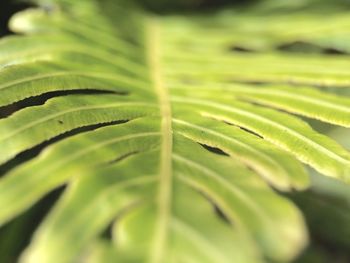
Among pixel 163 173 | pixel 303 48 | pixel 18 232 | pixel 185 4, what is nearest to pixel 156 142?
pixel 163 173

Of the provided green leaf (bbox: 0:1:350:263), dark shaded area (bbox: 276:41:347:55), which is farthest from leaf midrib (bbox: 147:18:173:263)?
dark shaded area (bbox: 276:41:347:55)

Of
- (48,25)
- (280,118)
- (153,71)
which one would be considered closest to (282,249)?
(280,118)

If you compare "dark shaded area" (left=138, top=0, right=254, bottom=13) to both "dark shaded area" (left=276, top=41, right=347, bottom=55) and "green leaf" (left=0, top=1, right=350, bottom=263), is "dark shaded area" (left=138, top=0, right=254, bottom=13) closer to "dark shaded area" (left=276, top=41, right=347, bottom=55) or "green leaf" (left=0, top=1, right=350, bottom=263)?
"dark shaded area" (left=276, top=41, right=347, bottom=55)

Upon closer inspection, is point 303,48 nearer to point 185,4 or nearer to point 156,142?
point 185,4

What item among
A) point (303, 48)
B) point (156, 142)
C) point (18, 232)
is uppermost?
point (156, 142)

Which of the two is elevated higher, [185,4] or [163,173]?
[163,173]

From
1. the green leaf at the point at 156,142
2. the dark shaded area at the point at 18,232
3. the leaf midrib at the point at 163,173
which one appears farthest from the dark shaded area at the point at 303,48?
the dark shaded area at the point at 18,232

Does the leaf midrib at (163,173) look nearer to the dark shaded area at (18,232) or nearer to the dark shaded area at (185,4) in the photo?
the dark shaded area at (18,232)

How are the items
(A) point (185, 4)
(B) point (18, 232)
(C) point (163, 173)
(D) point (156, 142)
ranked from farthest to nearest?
1. (A) point (185, 4)
2. (B) point (18, 232)
3. (D) point (156, 142)
4. (C) point (163, 173)

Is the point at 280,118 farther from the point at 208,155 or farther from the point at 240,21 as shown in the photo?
the point at 240,21

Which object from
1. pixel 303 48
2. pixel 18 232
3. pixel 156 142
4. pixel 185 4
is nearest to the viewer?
pixel 156 142

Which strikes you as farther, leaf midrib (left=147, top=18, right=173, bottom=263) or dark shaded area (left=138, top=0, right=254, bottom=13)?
dark shaded area (left=138, top=0, right=254, bottom=13)
